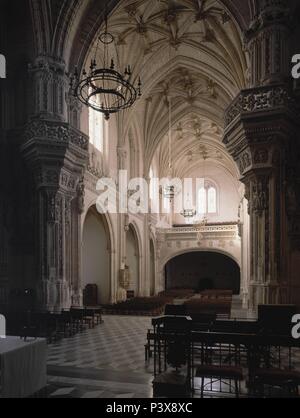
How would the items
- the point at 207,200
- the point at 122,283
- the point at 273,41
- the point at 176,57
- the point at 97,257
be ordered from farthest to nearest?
the point at 207,200
the point at 122,283
the point at 176,57
the point at 97,257
the point at 273,41

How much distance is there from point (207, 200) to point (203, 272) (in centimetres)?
689

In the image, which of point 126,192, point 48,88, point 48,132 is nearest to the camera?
point 48,132

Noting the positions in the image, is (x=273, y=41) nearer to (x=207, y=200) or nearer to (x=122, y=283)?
(x=122, y=283)

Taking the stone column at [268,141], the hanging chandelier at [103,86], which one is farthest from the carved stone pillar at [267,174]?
the hanging chandelier at [103,86]

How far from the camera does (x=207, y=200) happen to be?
133 ft

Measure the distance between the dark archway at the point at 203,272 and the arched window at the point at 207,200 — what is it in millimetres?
4017

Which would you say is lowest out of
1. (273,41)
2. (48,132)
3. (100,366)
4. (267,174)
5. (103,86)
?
(100,366)

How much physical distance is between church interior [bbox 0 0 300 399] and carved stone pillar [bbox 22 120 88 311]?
0.14ft

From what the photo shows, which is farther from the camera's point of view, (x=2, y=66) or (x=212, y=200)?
(x=212, y=200)

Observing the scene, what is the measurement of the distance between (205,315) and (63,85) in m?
8.89

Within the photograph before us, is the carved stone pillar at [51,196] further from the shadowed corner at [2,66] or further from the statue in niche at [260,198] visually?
the statue in niche at [260,198]

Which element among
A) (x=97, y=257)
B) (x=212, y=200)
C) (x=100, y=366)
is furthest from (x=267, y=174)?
(x=212, y=200)

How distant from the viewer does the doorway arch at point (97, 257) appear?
21.1m

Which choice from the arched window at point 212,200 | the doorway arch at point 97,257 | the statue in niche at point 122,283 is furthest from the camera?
the arched window at point 212,200
